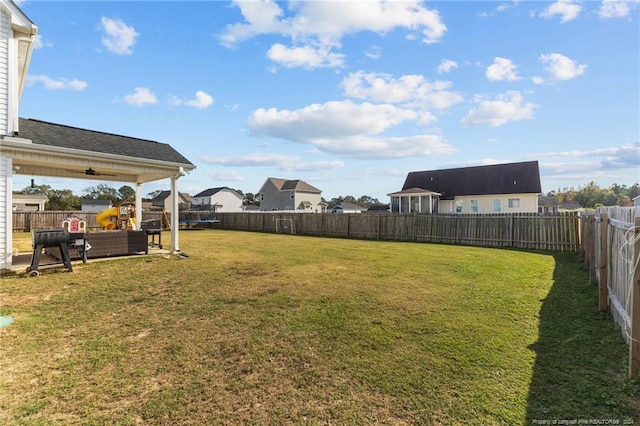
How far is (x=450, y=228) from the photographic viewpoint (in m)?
15.3

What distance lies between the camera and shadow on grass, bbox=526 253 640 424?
2381 millimetres

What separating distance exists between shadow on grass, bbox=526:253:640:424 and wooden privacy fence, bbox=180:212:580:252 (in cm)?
860

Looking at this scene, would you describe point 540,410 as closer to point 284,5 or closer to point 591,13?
point 591,13

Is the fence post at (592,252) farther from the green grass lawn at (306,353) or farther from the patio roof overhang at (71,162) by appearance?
the patio roof overhang at (71,162)

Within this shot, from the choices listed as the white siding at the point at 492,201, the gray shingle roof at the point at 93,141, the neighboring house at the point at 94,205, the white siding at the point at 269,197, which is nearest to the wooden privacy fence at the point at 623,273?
the gray shingle roof at the point at 93,141

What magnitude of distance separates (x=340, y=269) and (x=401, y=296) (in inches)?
105

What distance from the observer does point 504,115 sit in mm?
16297

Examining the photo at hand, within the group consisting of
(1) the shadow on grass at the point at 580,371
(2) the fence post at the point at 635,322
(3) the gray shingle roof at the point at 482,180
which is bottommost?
(1) the shadow on grass at the point at 580,371

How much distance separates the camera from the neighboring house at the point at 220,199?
50.3 m

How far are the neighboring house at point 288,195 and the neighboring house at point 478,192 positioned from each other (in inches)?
673

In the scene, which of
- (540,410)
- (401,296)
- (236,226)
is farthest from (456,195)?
(540,410)

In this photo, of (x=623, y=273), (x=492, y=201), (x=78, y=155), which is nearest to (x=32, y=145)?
(x=78, y=155)

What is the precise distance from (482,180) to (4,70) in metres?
32.2

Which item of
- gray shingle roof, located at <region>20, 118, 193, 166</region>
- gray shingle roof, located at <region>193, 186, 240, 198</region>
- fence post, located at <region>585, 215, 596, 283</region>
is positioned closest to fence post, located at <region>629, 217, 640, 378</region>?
fence post, located at <region>585, 215, 596, 283</region>
